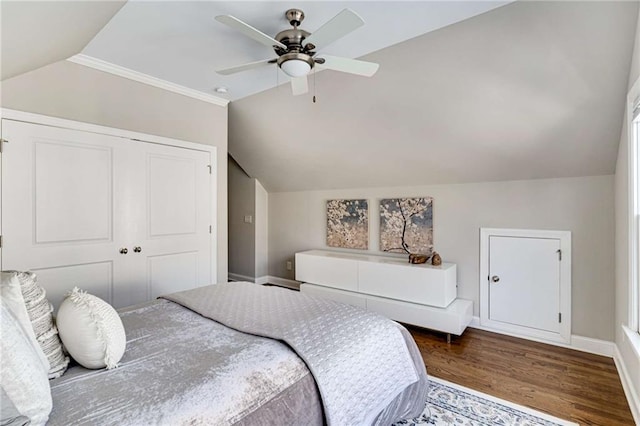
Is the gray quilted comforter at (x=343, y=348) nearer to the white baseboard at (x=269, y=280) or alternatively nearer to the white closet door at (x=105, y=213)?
the white closet door at (x=105, y=213)

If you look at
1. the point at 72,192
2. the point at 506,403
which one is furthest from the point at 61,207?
the point at 506,403

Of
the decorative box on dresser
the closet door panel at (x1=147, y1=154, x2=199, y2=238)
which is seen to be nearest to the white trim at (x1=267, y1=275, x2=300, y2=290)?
the decorative box on dresser

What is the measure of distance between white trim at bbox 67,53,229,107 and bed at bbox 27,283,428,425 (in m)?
2.06

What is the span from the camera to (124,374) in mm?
1240

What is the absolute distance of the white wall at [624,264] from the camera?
1918 mm

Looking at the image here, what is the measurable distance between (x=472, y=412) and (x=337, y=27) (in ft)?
7.81

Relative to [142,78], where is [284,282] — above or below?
below

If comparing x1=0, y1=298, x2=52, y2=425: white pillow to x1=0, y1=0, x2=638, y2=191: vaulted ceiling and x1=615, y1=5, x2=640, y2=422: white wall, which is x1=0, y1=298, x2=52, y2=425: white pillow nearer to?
x1=0, y1=0, x2=638, y2=191: vaulted ceiling

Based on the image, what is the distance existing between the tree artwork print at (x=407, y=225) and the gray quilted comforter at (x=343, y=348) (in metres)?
2.04

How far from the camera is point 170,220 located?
3.25 m

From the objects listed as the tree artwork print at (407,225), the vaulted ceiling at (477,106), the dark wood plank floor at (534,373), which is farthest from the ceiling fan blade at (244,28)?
the dark wood plank floor at (534,373)

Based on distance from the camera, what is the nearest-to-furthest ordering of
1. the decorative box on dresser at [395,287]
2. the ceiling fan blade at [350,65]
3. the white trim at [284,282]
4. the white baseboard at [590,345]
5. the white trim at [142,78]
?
the ceiling fan blade at [350,65]
the white trim at [142,78]
the white baseboard at [590,345]
the decorative box on dresser at [395,287]
the white trim at [284,282]

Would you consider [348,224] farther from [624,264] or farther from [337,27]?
[337,27]

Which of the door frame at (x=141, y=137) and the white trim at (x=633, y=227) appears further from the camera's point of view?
the door frame at (x=141, y=137)
